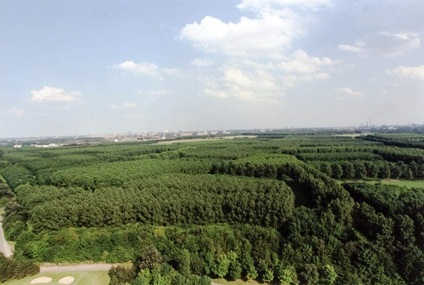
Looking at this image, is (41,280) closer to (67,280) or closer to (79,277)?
(67,280)

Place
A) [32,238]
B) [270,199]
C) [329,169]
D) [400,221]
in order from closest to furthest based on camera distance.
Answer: [400,221] → [32,238] → [270,199] → [329,169]

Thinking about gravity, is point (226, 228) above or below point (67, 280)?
above

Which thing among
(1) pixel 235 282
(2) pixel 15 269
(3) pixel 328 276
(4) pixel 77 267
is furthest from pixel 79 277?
(3) pixel 328 276

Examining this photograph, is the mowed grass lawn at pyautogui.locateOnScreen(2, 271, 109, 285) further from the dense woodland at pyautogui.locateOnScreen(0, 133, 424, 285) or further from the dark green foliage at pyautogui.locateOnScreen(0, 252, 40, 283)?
the dense woodland at pyautogui.locateOnScreen(0, 133, 424, 285)

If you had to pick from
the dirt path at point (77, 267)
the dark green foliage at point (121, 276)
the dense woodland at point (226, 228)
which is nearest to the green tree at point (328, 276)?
the dense woodland at point (226, 228)

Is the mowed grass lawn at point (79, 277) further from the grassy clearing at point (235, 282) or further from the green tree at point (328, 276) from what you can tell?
the green tree at point (328, 276)

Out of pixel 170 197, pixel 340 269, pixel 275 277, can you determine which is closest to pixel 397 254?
pixel 340 269

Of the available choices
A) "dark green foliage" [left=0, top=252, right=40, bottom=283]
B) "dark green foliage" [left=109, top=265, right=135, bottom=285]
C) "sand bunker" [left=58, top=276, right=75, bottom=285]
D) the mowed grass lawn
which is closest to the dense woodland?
"dark green foliage" [left=109, top=265, right=135, bottom=285]

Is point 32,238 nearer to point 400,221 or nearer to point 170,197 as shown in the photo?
point 170,197
